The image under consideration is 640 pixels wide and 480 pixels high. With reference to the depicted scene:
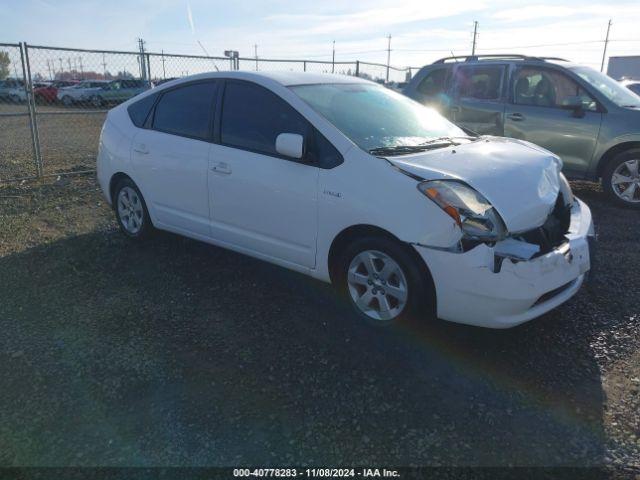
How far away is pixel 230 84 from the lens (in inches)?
167

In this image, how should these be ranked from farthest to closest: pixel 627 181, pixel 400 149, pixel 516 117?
1. pixel 516 117
2. pixel 627 181
3. pixel 400 149

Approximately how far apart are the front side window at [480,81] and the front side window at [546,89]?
27cm

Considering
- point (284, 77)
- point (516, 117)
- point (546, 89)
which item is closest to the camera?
point (284, 77)

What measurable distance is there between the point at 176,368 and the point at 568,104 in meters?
6.01

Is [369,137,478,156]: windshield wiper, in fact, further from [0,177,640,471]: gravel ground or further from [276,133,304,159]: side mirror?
[0,177,640,471]: gravel ground

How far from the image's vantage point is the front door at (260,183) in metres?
3.62

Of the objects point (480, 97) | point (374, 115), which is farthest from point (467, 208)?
point (480, 97)

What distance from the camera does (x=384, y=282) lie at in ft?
11.0

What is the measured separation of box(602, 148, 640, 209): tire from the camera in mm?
6531

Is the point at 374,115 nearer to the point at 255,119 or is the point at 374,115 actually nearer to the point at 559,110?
the point at 255,119

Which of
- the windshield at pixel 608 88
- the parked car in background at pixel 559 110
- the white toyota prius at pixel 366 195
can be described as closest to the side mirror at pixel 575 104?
the parked car in background at pixel 559 110

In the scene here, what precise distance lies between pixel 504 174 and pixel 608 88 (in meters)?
4.73

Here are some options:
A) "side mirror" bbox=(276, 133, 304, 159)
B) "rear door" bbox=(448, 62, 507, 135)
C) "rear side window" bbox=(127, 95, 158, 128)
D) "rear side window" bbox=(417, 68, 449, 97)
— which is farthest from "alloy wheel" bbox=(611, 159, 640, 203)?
"rear side window" bbox=(127, 95, 158, 128)

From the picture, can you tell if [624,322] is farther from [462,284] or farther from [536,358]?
[462,284]
